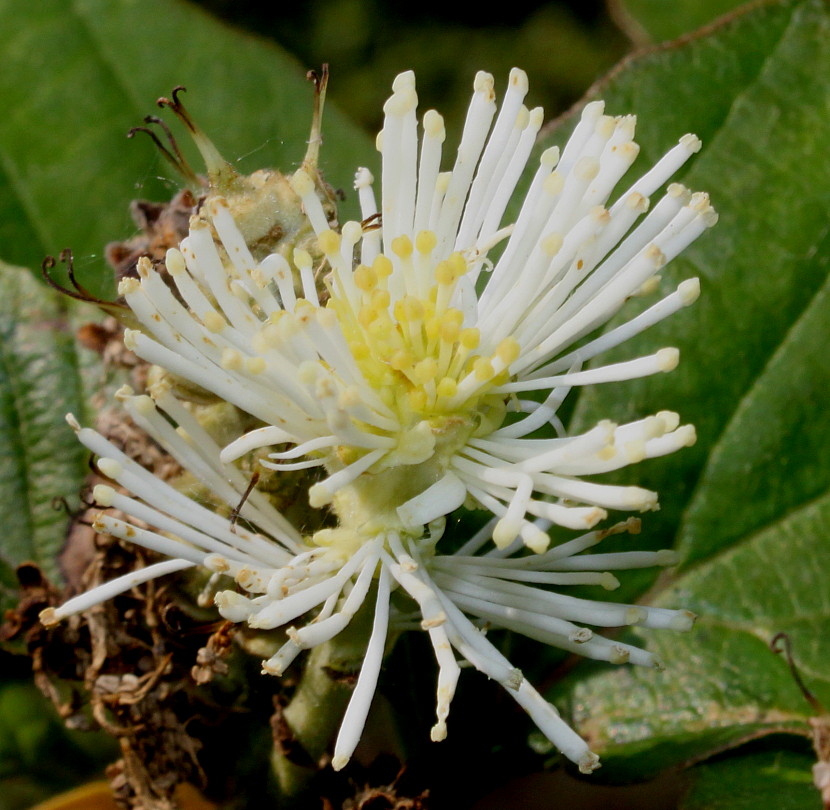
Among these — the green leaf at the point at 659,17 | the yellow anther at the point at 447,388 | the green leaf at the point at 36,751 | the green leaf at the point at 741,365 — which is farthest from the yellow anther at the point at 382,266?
the green leaf at the point at 659,17

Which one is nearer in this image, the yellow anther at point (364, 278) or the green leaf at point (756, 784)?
the yellow anther at point (364, 278)

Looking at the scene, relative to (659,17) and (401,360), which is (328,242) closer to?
(401,360)

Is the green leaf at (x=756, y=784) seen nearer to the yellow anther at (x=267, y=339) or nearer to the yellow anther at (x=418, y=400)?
the yellow anther at (x=418, y=400)

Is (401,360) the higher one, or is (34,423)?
(34,423)

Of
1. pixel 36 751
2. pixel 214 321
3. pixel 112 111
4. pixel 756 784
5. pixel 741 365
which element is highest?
pixel 112 111

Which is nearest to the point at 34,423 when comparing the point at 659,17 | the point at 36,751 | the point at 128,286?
the point at 36,751

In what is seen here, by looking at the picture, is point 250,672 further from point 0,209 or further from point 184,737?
point 0,209
